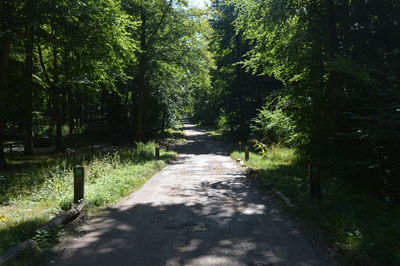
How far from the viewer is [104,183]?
10297 millimetres

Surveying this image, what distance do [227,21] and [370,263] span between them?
1299 inches

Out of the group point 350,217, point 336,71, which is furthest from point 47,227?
point 336,71

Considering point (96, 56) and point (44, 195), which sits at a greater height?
point (96, 56)

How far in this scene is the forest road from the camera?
502 centimetres

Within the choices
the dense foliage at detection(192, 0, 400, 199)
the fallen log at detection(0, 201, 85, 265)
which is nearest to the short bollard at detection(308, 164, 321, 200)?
the dense foliage at detection(192, 0, 400, 199)

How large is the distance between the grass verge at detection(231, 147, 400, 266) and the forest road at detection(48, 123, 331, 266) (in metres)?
0.48

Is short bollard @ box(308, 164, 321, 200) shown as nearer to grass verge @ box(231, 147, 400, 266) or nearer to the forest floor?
grass verge @ box(231, 147, 400, 266)

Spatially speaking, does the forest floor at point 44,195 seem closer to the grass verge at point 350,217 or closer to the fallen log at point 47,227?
the fallen log at point 47,227

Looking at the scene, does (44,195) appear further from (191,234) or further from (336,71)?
(336,71)

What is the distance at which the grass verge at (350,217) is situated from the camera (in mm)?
4809

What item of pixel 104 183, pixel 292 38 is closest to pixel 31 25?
pixel 104 183

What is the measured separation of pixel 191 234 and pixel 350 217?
3.12 meters

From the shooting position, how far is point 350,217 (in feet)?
20.7

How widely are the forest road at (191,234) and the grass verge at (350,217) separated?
0.48 meters
